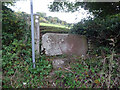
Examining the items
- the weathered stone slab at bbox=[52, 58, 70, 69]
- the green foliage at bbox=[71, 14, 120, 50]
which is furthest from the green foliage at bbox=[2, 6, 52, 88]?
the green foliage at bbox=[71, 14, 120, 50]

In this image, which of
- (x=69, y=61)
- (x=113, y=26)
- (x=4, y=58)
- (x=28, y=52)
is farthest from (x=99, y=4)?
(x=4, y=58)

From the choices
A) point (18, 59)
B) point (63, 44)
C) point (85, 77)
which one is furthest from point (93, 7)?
point (18, 59)

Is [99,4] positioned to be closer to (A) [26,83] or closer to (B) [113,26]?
(B) [113,26]

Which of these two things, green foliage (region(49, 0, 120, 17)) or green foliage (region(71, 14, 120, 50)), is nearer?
green foliage (region(71, 14, 120, 50))

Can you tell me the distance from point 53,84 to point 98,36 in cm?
204

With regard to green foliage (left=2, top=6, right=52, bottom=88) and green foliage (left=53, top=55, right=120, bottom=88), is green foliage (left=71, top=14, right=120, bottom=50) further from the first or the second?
green foliage (left=2, top=6, right=52, bottom=88)

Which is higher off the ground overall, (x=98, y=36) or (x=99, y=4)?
(x=99, y=4)

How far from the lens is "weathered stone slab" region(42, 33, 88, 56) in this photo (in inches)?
118

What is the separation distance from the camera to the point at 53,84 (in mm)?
2215

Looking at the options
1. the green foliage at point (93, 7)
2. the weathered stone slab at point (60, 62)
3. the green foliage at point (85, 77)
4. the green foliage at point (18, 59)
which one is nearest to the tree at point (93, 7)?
the green foliage at point (93, 7)

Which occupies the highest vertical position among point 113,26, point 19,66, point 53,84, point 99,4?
point 99,4

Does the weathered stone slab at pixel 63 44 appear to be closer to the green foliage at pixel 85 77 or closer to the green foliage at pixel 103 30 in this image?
the green foliage at pixel 103 30

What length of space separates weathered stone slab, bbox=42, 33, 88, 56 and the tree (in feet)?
5.12

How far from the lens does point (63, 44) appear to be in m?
3.17
